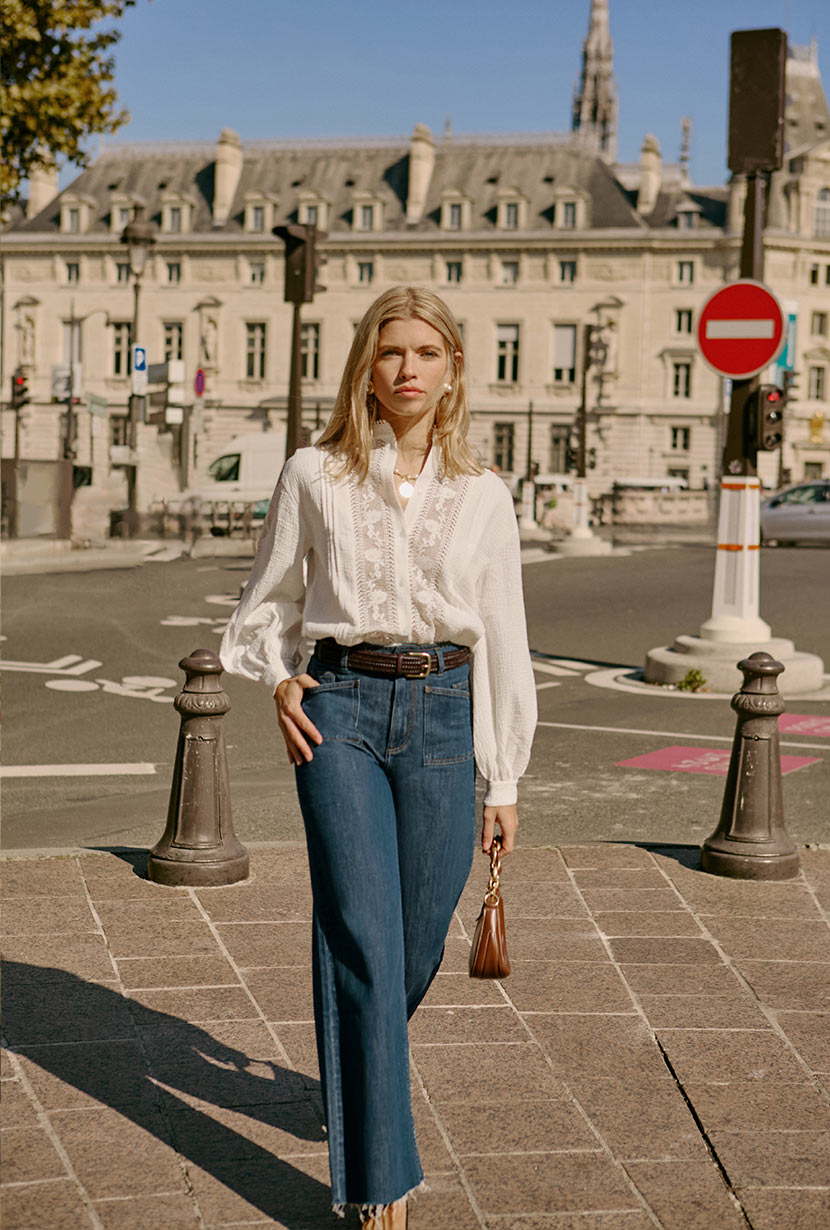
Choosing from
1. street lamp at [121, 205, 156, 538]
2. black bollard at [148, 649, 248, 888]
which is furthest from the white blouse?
street lamp at [121, 205, 156, 538]

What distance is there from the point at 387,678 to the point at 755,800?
3.22m

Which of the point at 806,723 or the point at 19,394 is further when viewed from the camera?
the point at 19,394

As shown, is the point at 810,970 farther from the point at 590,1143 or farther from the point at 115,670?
the point at 115,670

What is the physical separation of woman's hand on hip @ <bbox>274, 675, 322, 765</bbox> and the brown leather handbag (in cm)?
48

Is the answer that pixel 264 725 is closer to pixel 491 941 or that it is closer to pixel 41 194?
pixel 491 941

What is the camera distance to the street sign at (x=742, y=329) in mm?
10680

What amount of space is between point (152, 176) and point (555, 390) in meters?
24.4


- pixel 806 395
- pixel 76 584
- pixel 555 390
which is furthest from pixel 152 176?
pixel 76 584

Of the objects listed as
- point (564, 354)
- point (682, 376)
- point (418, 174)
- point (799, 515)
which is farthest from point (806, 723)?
point (418, 174)

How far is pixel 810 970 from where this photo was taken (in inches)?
179

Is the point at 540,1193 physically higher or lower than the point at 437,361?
lower

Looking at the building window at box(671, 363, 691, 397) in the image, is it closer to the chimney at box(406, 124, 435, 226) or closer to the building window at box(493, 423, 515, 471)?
the building window at box(493, 423, 515, 471)

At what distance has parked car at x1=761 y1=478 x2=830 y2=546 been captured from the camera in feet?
107

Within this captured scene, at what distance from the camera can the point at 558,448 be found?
75.4 metres
